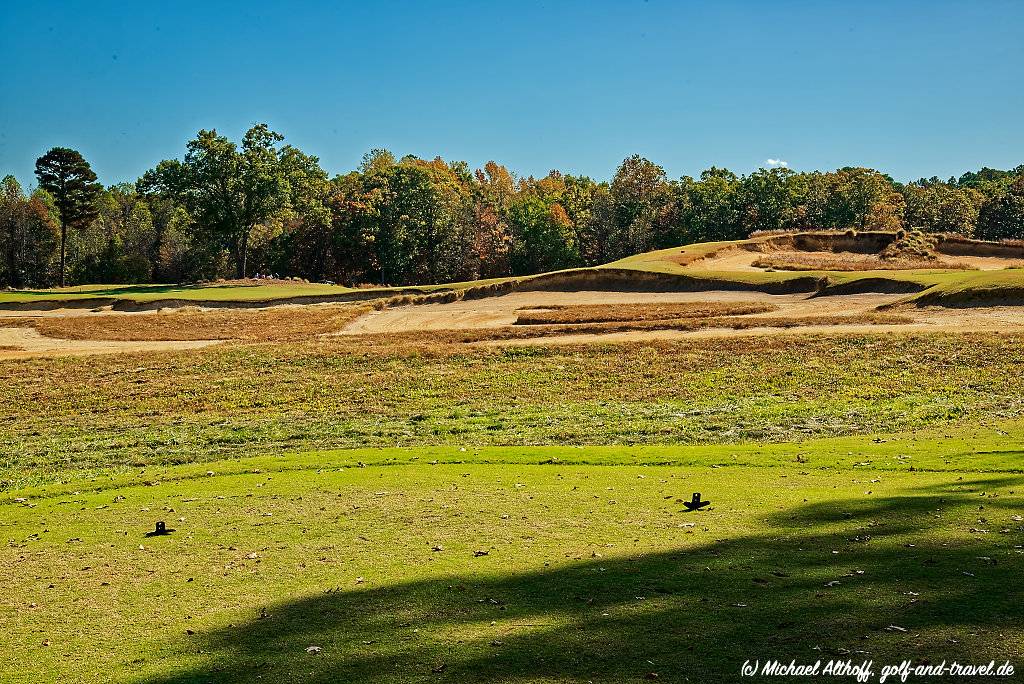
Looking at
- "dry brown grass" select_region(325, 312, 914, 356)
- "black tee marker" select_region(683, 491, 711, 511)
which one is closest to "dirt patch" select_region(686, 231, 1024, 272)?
"dry brown grass" select_region(325, 312, 914, 356)

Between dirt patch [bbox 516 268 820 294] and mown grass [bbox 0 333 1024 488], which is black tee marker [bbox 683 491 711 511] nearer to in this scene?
mown grass [bbox 0 333 1024 488]

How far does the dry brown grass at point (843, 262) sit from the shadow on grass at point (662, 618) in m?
54.0

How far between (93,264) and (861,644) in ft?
338

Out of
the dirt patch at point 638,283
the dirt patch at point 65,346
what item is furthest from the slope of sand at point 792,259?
the dirt patch at point 65,346

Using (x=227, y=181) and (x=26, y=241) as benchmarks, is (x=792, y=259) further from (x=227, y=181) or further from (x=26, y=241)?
(x=26, y=241)

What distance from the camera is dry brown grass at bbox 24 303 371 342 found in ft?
Result: 124

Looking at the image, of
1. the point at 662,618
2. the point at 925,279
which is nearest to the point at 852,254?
the point at 925,279

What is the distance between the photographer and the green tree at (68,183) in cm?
7981

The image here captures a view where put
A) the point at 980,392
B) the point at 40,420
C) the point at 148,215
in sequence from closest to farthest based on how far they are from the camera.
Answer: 1. the point at 980,392
2. the point at 40,420
3. the point at 148,215

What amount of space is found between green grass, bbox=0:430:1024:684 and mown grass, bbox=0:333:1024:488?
5.32m

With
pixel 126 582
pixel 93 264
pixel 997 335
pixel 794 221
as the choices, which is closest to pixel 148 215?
pixel 93 264

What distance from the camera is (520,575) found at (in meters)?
8.44

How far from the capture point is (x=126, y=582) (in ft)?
29.1

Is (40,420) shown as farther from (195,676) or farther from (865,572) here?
(865,572)
